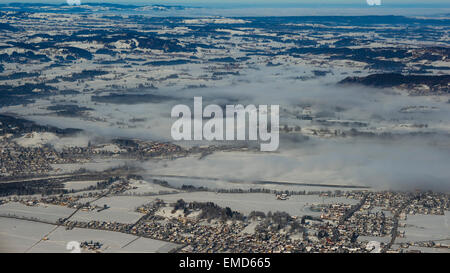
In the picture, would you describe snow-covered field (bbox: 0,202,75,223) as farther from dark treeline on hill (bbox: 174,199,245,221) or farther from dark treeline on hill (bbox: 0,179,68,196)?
dark treeline on hill (bbox: 174,199,245,221)

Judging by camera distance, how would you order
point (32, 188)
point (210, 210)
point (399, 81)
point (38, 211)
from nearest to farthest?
point (210, 210) < point (38, 211) < point (32, 188) < point (399, 81)

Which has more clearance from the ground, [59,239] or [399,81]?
[59,239]

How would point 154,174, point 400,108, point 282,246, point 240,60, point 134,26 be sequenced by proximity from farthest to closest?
1. point 134,26
2. point 240,60
3. point 400,108
4. point 154,174
5. point 282,246

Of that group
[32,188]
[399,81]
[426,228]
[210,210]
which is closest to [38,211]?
[32,188]

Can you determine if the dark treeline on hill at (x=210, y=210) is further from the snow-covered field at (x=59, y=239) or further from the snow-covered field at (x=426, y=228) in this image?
the snow-covered field at (x=426, y=228)

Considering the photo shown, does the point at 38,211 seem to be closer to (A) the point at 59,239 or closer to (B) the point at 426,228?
(A) the point at 59,239

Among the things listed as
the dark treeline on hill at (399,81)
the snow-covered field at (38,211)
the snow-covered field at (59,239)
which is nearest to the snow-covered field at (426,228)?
the snow-covered field at (59,239)

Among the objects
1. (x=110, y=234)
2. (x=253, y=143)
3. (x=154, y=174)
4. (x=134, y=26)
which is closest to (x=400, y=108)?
(x=253, y=143)

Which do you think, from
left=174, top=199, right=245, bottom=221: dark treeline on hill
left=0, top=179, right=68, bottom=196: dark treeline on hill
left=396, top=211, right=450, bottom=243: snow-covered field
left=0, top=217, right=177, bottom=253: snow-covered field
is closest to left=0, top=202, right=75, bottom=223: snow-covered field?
left=0, top=217, right=177, bottom=253: snow-covered field

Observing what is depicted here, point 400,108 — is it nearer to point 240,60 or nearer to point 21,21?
point 240,60
